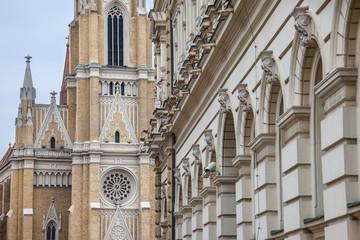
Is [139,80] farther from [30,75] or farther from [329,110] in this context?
[329,110]

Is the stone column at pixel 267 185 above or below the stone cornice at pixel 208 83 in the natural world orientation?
Answer: below

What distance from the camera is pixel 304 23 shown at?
1218cm

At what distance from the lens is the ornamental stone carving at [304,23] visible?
39.9 feet

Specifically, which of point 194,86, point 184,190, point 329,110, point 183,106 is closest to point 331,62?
point 329,110

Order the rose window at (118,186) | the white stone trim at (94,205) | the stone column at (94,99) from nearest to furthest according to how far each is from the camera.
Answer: the white stone trim at (94,205)
the rose window at (118,186)
the stone column at (94,99)

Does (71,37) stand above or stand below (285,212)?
above

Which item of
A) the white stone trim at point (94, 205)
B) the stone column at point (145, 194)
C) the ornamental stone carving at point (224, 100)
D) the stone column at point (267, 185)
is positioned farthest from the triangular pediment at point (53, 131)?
the stone column at point (267, 185)

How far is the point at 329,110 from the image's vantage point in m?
11.2

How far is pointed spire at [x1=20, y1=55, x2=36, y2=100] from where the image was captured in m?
78.9

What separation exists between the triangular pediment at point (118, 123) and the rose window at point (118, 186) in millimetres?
2971

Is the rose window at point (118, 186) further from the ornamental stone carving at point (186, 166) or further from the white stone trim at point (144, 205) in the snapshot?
the ornamental stone carving at point (186, 166)

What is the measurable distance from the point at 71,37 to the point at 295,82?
68209mm

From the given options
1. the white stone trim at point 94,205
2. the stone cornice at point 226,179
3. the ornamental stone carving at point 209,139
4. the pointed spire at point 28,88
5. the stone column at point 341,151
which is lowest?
the stone column at point 341,151

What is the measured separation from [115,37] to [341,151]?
223 ft
